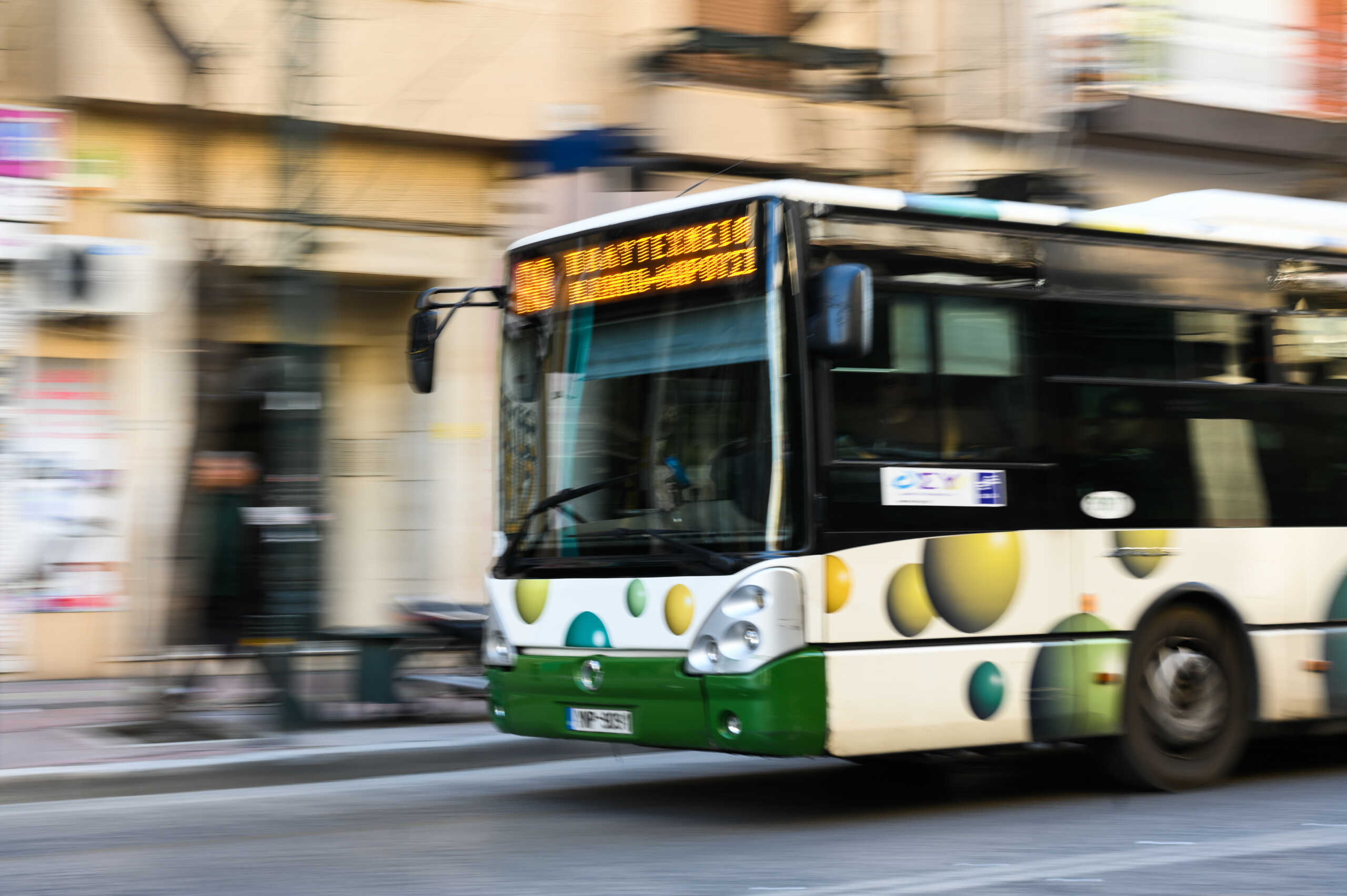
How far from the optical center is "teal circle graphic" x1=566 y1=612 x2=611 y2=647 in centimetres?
757

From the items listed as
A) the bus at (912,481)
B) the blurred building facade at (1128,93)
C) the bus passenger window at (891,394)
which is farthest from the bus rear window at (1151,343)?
the blurred building facade at (1128,93)

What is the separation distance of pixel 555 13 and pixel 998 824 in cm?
971

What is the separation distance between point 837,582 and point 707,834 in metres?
1.20

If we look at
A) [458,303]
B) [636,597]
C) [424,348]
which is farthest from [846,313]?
[424,348]

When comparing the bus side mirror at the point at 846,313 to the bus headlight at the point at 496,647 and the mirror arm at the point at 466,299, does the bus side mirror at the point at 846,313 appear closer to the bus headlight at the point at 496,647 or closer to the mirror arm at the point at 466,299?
the mirror arm at the point at 466,299

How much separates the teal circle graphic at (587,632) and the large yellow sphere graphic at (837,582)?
3.51 ft

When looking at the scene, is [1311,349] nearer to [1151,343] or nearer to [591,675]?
[1151,343]

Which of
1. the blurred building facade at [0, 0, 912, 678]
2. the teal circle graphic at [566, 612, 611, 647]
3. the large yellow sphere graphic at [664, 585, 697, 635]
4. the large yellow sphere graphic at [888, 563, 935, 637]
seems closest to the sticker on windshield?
the large yellow sphere graphic at [888, 563, 935, 637]

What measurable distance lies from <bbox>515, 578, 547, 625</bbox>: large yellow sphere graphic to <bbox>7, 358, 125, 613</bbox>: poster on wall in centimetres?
633

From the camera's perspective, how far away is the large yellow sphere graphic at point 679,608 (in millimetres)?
7152

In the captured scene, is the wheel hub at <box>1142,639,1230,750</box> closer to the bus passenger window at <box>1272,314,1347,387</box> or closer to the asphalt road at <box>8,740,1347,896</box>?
the asphalt road at <box>8,740,1347,896</box>

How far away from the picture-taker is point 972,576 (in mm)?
7480

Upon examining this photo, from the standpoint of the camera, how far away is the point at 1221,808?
779 cm

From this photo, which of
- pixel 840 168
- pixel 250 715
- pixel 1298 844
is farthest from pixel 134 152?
pixel 1298 844
